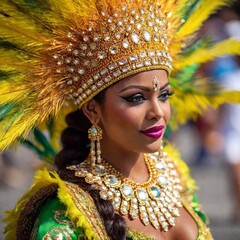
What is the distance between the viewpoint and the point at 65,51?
3.39m

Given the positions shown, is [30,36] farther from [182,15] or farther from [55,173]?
[182,15]

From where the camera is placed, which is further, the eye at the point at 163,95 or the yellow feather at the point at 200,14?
the yellow feather at the point at 200,14

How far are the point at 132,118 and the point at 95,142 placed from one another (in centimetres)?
25

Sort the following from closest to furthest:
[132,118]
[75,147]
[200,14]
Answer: [132,118], [75,147], [200,14]

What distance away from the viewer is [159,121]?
3381mm

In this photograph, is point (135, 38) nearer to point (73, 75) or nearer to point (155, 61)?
Answer: point (155, 61)

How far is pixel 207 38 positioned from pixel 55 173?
1210mm

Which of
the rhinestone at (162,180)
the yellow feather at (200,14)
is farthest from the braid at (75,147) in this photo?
the yellow feather at (200,14)

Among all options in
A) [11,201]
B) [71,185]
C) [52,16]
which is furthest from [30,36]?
[11,201]

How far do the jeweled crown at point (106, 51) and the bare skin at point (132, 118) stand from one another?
0.05 m

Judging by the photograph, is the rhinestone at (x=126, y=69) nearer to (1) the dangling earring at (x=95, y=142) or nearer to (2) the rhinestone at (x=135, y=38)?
(2) the rhinestone at (x=135, y=38)

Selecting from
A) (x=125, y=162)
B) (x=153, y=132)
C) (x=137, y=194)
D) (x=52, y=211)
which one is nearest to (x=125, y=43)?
(x=153, y=132)

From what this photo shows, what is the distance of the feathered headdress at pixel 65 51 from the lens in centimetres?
332

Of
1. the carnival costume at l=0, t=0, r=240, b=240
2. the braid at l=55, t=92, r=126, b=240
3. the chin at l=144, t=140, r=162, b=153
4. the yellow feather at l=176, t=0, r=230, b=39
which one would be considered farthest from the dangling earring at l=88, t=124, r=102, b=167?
the yellow feather at l=176, t=0, r=230, b=39
